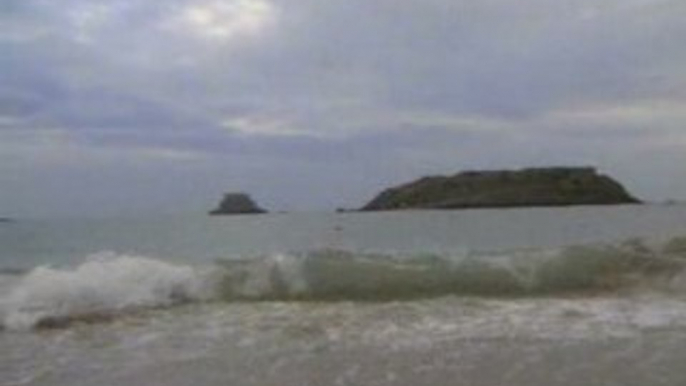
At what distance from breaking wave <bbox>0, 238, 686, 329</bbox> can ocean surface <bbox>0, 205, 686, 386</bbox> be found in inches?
1.3

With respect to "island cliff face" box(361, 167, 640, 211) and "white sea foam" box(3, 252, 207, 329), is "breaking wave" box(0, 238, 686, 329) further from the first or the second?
"island cliff face" box(361, 167, 640, 211)

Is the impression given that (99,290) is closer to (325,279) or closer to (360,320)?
(325,279)

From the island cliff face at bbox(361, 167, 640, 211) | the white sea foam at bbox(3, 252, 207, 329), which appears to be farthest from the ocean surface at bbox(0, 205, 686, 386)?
the island cliff face at bbox(361, 167, 640, 211)

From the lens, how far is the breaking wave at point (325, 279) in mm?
14633

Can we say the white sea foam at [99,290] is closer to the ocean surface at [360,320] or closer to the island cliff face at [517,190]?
the ocean surface at [360,320]

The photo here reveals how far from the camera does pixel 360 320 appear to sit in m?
12.5

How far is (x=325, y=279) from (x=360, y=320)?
4.33 metres

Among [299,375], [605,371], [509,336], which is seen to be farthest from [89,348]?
[605,371]

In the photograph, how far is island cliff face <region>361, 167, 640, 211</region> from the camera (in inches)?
3844

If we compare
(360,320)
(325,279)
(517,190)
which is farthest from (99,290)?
(517,190)

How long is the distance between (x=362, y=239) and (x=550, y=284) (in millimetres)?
30672

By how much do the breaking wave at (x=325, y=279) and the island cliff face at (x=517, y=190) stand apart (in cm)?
7907

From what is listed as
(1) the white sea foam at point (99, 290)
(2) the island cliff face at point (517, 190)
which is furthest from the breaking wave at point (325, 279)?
(2) the island cliff face at point (517, 190)

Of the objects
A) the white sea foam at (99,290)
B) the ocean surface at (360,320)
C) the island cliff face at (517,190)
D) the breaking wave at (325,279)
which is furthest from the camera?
the island cliff face at (517,190)
